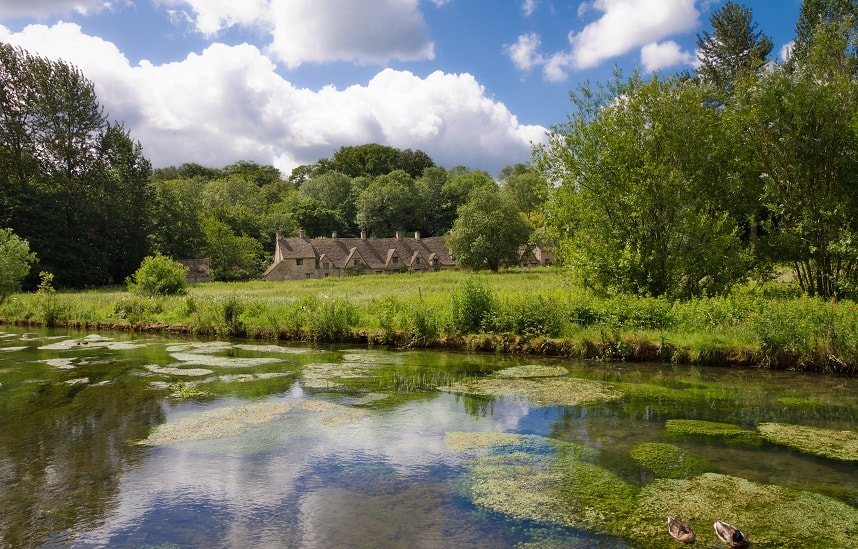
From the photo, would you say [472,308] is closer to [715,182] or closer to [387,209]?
[715,182]

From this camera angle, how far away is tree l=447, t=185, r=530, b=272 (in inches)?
2338

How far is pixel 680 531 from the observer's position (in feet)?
20.9

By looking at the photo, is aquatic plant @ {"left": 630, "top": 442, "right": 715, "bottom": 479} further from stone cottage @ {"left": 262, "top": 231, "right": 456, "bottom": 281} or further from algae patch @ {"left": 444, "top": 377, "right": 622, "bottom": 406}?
stone cottage @ {"left": 262, "top": 231, "right": 456, "bottom": 281}

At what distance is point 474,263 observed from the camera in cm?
6047

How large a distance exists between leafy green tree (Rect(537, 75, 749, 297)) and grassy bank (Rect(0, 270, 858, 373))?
5.16ft

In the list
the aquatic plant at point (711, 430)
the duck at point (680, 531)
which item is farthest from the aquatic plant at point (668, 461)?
the duck at point (680, 531)

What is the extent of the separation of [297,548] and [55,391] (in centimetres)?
1162

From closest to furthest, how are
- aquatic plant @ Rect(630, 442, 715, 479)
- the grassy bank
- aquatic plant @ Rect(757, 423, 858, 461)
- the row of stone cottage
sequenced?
aquatic plant @ Rect(630, 442, 715, 479) → aquatic plant @ Rect(757, 423, 858, 461) → the grassy bank → the row of stone cottage

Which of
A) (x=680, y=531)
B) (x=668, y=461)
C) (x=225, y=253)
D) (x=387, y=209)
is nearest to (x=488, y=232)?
(x=225, y=253)

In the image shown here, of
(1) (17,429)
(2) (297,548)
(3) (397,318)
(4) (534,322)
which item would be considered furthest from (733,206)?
(1) (17,429)

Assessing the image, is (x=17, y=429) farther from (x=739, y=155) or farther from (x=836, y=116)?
(x=836, y=116)

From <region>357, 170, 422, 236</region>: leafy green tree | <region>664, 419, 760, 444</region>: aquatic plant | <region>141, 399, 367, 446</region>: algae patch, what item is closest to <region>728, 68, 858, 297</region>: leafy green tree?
<region>664, 419, 760, 444</region>: aquatic plant

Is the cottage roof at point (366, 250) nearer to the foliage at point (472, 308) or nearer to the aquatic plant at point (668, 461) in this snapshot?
the foliage at point (472, 308)

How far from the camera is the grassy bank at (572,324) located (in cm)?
1484
